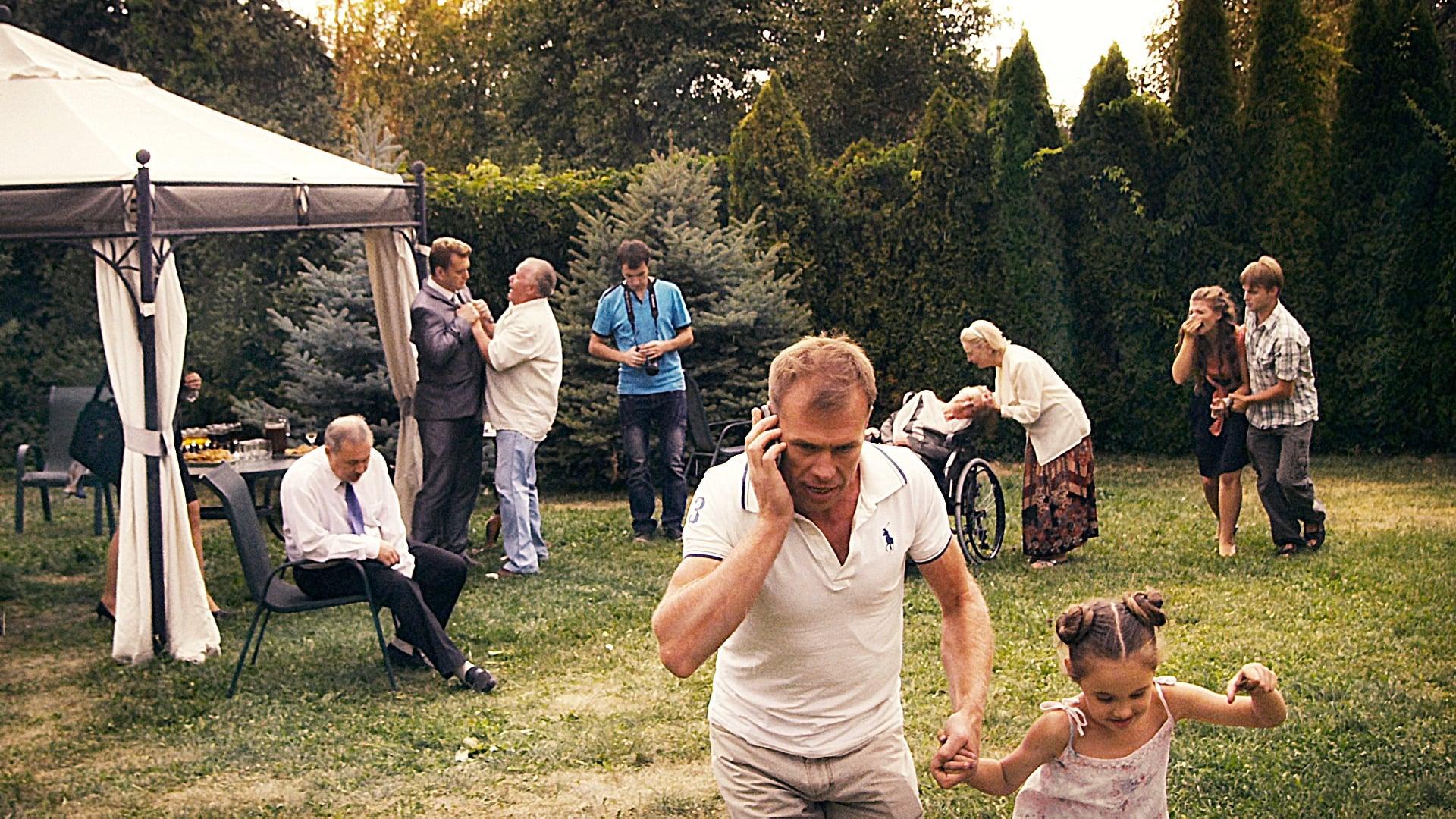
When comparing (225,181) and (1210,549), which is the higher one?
(225,181)

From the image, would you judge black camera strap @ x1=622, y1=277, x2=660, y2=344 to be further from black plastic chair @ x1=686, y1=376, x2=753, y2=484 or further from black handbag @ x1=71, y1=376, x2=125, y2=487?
black handbag @ x1=71, y1=376, x2=125, y2=487

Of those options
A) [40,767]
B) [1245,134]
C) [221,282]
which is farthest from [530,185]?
[40,767]

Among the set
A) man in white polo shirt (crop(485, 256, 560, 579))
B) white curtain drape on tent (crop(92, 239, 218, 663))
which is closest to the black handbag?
white curtain drape on tent (crop(92, 239, 218, 663))

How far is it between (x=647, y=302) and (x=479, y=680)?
431cm

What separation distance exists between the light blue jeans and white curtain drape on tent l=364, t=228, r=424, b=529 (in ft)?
2.80

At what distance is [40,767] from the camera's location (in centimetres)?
622

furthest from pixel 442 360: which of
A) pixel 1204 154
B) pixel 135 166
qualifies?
pixel 1204 154

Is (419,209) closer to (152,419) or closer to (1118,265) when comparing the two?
(152,419)

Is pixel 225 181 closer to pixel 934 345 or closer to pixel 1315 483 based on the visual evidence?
pixel 934 345

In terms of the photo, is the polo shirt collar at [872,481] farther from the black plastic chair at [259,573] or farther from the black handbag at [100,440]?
the black handbag at [100,440]

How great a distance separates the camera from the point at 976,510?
9531 millimetres

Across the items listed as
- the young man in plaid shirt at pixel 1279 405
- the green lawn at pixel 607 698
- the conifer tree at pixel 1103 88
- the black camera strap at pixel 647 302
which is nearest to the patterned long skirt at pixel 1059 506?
the green lawn at pixel 607 698

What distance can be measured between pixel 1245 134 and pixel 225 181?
9566 mm

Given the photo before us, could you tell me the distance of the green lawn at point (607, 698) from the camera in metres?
5.56
